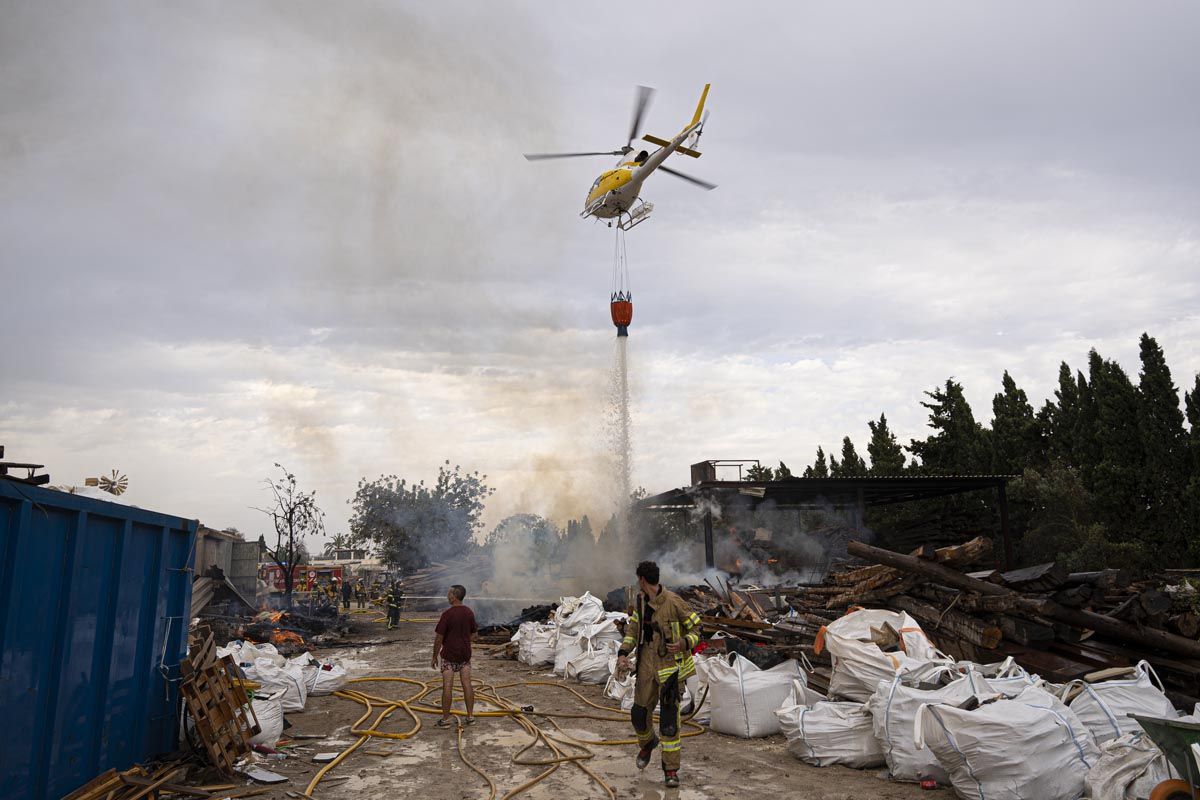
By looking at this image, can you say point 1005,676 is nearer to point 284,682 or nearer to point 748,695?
point 748,695

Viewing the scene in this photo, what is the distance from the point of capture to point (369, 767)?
6.59 metres

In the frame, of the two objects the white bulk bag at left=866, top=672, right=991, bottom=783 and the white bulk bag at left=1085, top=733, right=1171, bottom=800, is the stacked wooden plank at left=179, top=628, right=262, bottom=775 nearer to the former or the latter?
the white bulk bag at left=866, top=672, right=991, bottom=783

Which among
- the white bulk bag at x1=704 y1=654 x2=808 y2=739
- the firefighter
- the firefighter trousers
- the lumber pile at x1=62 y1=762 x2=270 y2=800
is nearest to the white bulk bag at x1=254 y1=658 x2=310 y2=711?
the lumber pile at x1=62 y1=762 x2=270 y2=800

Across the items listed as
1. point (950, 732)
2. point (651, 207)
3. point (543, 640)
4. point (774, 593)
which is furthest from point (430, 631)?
point (950, 732)

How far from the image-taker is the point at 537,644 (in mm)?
12789

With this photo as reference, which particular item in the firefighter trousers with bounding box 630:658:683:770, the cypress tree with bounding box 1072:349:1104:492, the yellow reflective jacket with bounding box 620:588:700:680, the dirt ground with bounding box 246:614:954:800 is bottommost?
the dirt ground with bounding box 246:614:954:800

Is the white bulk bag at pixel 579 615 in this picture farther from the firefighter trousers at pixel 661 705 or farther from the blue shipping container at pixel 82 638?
the blue shipping container at pixel 82 638

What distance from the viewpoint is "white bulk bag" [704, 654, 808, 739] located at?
736 centimetres

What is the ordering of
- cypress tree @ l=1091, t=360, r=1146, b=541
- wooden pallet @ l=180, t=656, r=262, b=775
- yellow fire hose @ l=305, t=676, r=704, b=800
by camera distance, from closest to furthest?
1. wooden pallet @ l=180, t=656, r=262, b=775
2. yellow fire hose @ l=305, t=676, r=704, b=800
3. cypress tree @ l=1091, t=360, r=1146, b=541

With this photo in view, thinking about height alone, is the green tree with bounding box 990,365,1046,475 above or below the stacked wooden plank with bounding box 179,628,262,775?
above

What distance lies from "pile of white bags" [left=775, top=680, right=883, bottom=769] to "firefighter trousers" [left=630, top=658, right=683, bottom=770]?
139 centimetres

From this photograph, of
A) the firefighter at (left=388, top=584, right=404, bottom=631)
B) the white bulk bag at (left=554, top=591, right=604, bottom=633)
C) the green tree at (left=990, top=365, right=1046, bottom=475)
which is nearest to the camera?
the white bulk bag at (left=554, top=591, right=604, bottom=633)

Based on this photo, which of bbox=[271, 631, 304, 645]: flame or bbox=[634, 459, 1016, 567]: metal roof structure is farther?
bbox=[634, 459, 1016, 567]: metal roof structure

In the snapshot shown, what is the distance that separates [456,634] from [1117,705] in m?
6.31
